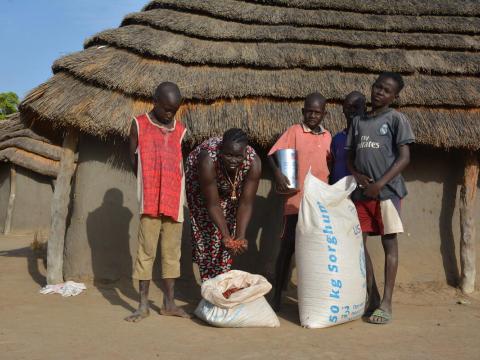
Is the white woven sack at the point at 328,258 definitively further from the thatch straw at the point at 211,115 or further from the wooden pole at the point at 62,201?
the wooden pole at the point at 62,201

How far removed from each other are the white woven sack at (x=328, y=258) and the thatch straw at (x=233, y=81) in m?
1.59

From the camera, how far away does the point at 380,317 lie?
360cm

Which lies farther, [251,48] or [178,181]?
[251,48]

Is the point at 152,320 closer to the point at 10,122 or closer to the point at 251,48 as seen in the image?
the point at 251,48

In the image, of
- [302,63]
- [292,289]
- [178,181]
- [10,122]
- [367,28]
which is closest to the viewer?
[178,181]

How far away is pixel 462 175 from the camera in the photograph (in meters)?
5.04

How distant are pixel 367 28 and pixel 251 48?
147 cm

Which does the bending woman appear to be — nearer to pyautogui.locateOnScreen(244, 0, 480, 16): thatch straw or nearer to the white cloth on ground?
the white cloth on ground

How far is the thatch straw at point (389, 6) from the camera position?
243 inches

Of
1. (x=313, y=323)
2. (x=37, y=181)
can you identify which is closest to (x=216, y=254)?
(x=313, y=323)

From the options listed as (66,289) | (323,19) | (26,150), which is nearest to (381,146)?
(323,19)

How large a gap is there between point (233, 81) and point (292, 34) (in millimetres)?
1132

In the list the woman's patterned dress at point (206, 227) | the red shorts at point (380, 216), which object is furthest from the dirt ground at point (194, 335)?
the red shorts at point (380, 216)

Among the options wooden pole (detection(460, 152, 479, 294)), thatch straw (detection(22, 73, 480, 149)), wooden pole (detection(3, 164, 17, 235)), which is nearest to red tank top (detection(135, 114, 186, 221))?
thatch straw (detection(22, 73, 480, 149))
